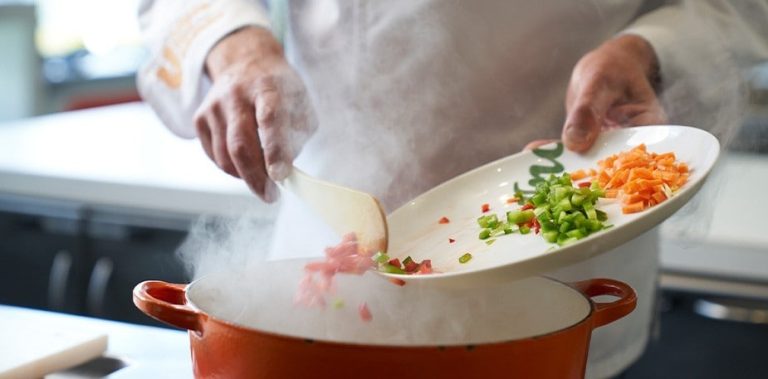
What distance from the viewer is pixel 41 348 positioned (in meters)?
0.85

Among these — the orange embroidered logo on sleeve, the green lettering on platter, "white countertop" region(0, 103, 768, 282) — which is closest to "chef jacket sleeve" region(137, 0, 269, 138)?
the orange embroidered logo on sleeve

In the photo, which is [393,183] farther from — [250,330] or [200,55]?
[250,330]

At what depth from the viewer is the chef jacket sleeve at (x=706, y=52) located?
918 mm

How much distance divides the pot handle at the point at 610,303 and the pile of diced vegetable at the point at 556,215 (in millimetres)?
40

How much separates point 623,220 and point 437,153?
329mm

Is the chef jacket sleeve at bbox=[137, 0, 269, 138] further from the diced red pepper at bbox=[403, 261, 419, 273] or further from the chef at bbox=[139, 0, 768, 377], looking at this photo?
the diced red pepper at bbox=[403, 261, 419, 273]

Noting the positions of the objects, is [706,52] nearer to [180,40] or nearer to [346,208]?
[346,208]

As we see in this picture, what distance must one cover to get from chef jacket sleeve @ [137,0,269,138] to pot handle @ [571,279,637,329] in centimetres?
45

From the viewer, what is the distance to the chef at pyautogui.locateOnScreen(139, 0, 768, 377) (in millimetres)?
917

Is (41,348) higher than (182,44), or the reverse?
(182,44)

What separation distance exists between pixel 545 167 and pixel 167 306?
0.37 metres

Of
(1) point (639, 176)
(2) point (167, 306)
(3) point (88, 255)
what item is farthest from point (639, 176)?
(3) point (88, 255)

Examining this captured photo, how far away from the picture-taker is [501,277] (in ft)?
2.08

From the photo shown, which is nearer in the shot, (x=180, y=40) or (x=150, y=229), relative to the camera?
(x=180, y=40)
